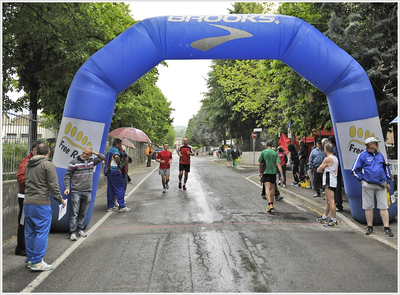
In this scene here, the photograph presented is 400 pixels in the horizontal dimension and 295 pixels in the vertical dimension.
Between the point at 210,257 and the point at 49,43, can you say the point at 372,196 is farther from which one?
the point at 49,43

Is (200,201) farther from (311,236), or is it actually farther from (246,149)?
(246,149)

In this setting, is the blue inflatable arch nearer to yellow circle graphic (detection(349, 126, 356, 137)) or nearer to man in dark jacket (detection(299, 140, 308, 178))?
yellow circle graphic (detection(349, 126, 356, 137))

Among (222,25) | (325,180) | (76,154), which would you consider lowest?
(325,180)

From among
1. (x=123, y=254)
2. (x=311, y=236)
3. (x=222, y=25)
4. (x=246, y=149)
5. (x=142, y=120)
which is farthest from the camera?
(x=246, y=149)

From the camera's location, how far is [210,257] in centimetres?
529

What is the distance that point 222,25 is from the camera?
7688 mm

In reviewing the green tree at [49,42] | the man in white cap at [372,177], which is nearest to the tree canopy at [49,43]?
the green tree at [49,42]

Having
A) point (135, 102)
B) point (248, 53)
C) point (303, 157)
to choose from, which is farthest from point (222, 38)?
point (135, 102)

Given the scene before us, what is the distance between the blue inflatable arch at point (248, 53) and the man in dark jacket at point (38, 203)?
7.40ft

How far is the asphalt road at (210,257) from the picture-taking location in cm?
427

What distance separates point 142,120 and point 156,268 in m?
21.6

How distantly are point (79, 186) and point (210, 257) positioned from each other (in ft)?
9.70

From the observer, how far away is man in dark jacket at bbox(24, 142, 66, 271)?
496cm

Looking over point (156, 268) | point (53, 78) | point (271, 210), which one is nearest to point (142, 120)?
point (53, 78)
